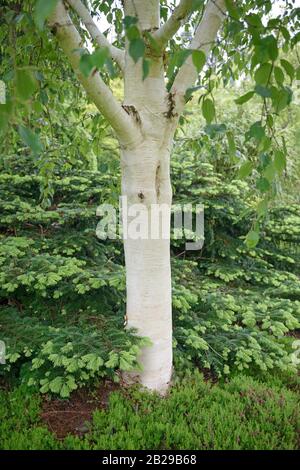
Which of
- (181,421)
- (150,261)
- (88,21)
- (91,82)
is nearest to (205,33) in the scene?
(88,21)

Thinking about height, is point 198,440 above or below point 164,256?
below

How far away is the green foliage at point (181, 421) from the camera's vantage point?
199 centimetres

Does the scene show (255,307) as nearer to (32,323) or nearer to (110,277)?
(110,277)

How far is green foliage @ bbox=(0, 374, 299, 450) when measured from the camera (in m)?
1.99

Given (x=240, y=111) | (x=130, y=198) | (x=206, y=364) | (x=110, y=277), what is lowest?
(x=206, y=364)

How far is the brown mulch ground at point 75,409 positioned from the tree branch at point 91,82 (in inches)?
→ 64.7

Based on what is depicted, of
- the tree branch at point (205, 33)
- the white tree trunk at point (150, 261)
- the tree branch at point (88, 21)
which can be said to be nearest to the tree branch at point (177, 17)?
the tree branch at point (205, 33)

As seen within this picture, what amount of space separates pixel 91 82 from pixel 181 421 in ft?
6.25

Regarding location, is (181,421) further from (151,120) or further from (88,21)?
(88,21)

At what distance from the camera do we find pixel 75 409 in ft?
7.71

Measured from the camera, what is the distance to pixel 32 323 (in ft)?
8.94

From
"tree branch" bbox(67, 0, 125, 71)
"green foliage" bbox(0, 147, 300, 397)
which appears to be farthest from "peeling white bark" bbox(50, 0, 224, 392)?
"green foliage" bbox(0, 147, 300, 397)
